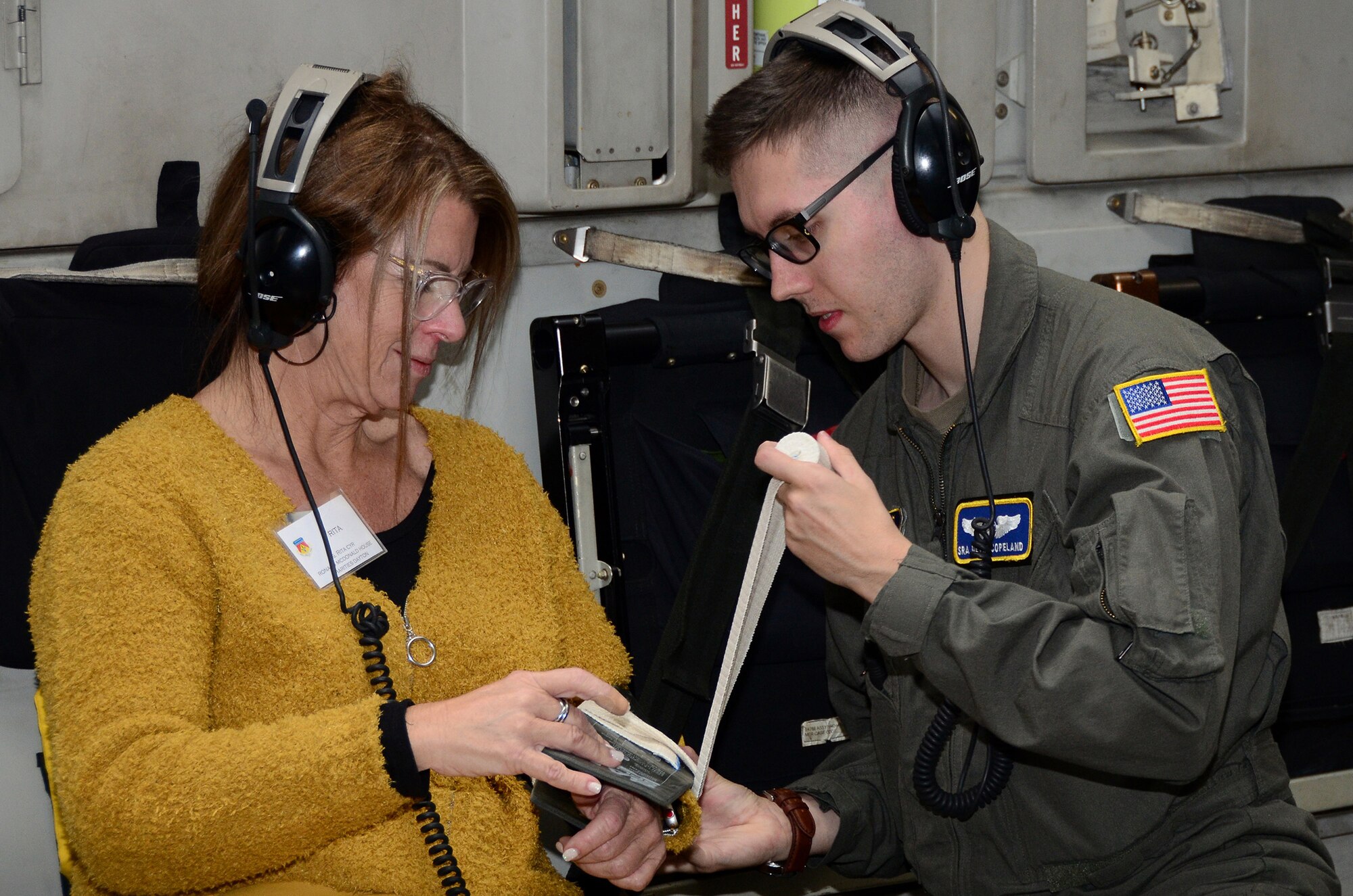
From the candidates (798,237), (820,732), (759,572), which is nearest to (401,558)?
(759,572)

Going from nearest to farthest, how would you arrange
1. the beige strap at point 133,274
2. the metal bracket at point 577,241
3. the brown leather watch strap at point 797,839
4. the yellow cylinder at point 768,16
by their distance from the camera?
the beige strap at point 133,274 → the brown leather watch strap at point 797,839 → the metal bracket at point 577,241 → the yellow cylinder at point 768,16

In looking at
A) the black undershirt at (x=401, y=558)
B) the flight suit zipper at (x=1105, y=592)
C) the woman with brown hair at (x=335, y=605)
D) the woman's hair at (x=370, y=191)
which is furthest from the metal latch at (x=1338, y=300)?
the black undershirt at (x=401, y=558)

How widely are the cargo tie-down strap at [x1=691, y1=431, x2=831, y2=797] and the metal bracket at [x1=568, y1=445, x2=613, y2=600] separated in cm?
55

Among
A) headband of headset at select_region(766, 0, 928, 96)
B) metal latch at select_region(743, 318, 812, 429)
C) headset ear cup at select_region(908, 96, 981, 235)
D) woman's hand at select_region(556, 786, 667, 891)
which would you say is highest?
headband of headset at select_region(766, 0, 928, 96)

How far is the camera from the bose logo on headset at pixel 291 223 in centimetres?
158

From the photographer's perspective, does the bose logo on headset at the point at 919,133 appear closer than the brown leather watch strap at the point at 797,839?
Yes

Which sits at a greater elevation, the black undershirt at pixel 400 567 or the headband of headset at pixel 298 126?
the headband of headset at pixel 298 126

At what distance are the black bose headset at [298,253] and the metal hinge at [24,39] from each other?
0.53m

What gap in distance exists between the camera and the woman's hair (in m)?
1.66

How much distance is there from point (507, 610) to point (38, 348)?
773mm

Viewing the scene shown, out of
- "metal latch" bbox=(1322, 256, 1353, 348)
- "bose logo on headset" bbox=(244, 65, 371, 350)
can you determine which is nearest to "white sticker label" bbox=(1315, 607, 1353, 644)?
"metal latch" bbox=(1322, 256, 1353, 348)

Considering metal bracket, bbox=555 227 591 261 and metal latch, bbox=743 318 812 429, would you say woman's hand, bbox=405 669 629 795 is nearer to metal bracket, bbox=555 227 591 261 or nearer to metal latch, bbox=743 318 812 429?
metal latch, bbox=743 318 812 429

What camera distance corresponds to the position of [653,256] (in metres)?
2.35

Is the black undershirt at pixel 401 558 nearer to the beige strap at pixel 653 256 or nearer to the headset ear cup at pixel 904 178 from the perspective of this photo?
the beige strap at pixel 653 256
